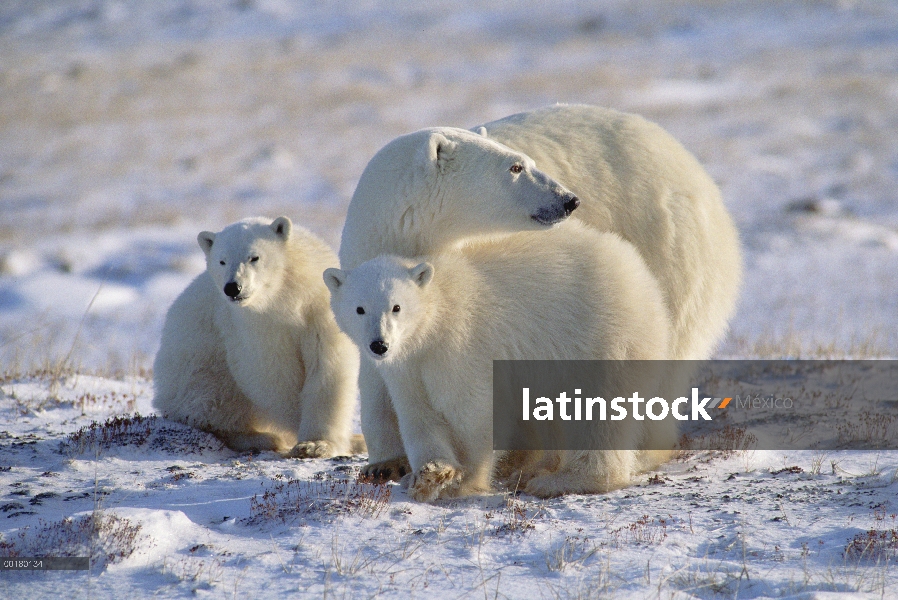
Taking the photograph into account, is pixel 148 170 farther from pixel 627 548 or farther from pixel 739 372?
pixel 627 548

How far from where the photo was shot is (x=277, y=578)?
4031mm

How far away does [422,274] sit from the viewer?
5.07 meters

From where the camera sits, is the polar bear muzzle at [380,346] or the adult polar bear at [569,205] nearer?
the polar bear muzzle at [380,346]

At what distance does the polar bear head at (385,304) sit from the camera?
15.9 ft

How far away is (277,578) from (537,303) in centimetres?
218

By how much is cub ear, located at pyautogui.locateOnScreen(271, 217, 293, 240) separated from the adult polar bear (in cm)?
76

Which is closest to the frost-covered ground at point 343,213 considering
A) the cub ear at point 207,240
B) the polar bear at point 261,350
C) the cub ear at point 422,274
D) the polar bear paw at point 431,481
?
the polar bear paw at point 431,481

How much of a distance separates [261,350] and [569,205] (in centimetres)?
257

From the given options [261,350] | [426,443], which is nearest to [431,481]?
[426,443]

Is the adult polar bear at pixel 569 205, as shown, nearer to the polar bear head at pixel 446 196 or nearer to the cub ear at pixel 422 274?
the polar bear head at pixel 446 196

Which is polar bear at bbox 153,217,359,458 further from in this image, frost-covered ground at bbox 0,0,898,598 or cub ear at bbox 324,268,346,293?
cub ear at bbox 324,268,346,293

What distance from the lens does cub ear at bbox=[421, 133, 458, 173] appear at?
5.56 metres

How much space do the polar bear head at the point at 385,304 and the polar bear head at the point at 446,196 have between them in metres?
0.51

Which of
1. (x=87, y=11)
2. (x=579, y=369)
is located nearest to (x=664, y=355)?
(x=579, y=369)
